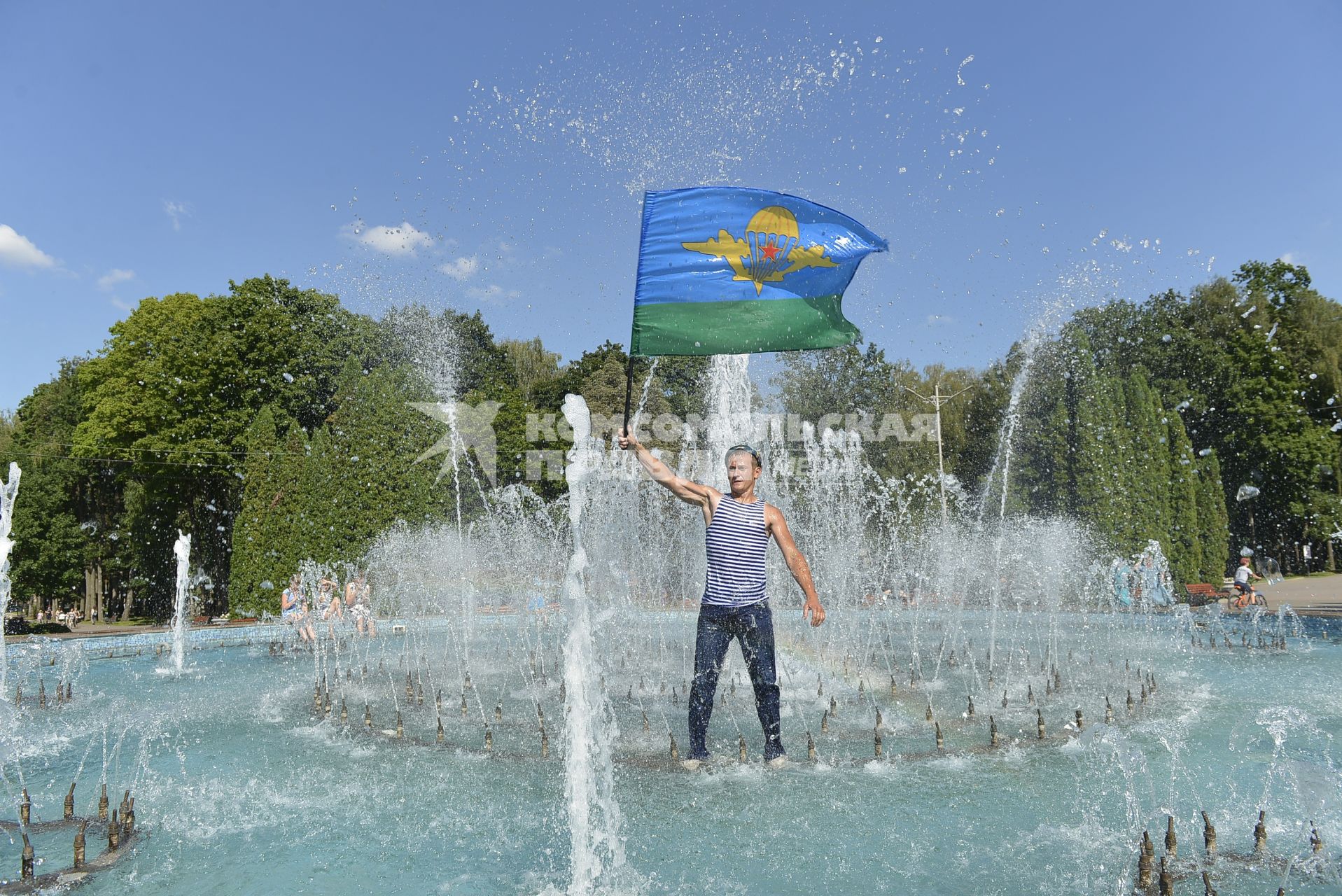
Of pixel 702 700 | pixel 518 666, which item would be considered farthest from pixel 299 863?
pixel 518 666

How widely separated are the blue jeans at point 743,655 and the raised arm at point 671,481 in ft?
2.26

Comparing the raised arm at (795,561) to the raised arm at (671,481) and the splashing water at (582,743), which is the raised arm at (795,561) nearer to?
Answer: the raised arm at (671,481)

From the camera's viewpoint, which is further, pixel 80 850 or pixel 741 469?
pixel 741 469

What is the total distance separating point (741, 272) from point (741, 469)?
5.00ft

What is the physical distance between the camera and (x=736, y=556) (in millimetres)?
5508

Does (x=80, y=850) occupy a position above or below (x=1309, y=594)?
above

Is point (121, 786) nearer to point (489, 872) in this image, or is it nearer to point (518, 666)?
point (489, 872)

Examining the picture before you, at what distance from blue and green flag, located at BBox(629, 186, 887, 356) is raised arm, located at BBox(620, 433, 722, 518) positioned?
0.72 metres

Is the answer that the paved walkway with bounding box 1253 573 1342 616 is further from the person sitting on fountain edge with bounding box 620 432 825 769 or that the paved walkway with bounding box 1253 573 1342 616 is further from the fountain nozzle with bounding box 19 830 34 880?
the fountain nozzle with bounding box 19 830 34 880

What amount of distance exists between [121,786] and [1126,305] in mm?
38727

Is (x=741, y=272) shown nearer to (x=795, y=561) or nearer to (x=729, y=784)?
(x=795, y=561)
